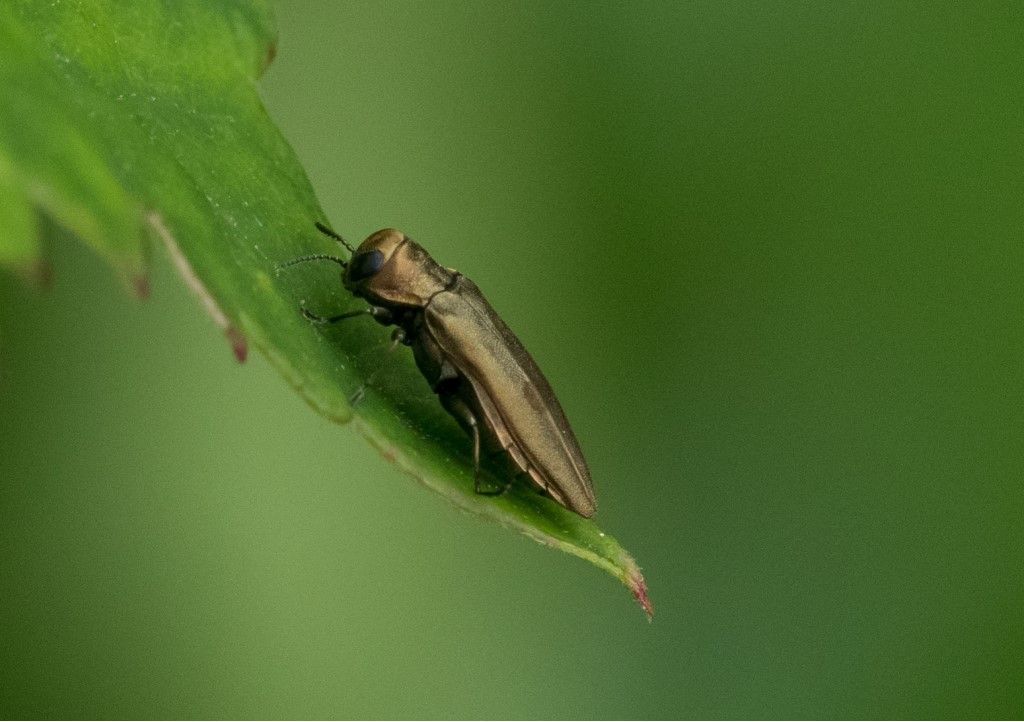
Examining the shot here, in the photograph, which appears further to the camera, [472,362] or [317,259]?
[472,362]

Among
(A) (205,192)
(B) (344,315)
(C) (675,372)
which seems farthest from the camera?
(C) (675,372)

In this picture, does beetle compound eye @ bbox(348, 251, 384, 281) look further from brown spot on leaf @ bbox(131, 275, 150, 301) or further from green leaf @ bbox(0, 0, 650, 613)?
brown spot on leaf @ bbox(131, 275, 150, 301)

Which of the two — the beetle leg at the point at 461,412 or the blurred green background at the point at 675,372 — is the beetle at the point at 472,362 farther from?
the blurred green background at the point at 675,372

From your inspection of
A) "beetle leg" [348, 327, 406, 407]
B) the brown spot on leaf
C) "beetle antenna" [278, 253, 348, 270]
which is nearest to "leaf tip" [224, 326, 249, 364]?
the brown spot on leaf

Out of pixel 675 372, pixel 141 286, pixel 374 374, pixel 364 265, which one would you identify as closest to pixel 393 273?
pixel 364 265

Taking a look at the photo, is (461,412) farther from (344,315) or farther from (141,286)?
(141,286)

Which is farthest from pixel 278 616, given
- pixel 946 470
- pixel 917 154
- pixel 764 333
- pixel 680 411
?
pixel 917 154

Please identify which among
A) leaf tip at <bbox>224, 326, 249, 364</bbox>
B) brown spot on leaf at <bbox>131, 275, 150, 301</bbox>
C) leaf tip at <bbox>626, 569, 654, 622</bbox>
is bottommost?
leaf tip at <bbox>626, 569, 654, 622</bbox>

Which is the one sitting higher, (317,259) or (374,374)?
(317,259)
